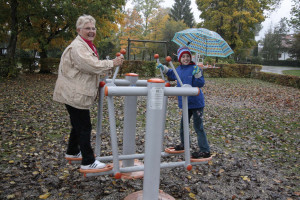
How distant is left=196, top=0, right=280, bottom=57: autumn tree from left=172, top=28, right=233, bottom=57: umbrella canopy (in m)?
26.8

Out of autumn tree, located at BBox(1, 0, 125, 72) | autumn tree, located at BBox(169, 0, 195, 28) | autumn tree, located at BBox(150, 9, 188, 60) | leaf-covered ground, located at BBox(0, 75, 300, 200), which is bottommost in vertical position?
leaf-covered ground, located at BBox(0, 75, 300, 200)

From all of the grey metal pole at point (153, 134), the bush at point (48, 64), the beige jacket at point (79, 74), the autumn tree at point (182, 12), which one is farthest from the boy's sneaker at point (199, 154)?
the autumn tree at point (182, 12)

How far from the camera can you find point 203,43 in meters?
4.42

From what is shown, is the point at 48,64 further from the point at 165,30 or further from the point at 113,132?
the point at 165,30

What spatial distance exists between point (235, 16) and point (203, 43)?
27638mm

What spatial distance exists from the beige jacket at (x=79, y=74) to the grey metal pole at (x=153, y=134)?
57 centimetres

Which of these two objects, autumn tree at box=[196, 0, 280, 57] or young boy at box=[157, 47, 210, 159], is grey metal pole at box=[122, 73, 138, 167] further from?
autumn tree at box=[196, 0, 280, 57]

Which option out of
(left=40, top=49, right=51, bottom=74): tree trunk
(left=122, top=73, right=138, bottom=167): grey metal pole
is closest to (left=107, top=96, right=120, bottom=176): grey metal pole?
(left=122, top=73, right=138, bottom=167): grey metal pole

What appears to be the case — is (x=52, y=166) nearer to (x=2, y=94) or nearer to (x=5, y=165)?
(x=5, y=165)

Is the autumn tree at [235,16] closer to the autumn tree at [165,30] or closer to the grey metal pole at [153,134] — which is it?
the autumn tree at [165,30]

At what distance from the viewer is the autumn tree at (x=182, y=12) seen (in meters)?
46.2

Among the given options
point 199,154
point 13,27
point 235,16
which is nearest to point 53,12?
point 13,27

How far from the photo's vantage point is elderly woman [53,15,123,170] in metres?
2.57

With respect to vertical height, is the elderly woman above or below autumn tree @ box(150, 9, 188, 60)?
below
